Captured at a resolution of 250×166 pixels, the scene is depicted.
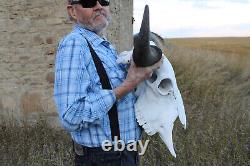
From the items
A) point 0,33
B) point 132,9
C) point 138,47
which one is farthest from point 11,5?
point 138,47

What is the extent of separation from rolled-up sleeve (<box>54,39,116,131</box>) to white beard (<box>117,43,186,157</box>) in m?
0.27

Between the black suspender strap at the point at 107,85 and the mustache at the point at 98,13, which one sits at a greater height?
the mustache at the point at 98,13

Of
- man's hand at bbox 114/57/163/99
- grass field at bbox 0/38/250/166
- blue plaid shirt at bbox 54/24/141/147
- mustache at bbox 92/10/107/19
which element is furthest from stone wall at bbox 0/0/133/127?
man's hand at bbox 114/57/163/99

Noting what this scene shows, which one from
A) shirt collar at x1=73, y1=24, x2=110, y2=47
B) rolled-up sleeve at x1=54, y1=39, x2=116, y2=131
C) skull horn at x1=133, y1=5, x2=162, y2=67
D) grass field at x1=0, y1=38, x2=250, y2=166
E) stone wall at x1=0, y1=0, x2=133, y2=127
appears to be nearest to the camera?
skull horn at x1=133, y1=5, x2=162, y2=67

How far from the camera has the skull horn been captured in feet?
6.84

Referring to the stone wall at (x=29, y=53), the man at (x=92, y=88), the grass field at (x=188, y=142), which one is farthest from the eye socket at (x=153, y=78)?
the stone wall at (x=29, y=53)

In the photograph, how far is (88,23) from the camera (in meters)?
2.45

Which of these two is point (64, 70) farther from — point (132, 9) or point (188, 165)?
point (132, 9)

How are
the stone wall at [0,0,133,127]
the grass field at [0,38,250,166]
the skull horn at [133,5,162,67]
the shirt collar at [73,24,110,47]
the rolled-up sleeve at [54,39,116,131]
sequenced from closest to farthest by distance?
1. the skull horn at [133,5,162,67]
2. the rolled-up sleeve at [54,39,116,131]
3. the shirt collar at [73,24,110,47]
4. the grass field at [0,38,250,166]
5. the stone wall at [0,0,133,127]

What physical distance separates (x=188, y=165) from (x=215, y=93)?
5.18 m

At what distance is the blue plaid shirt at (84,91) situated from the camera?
225cm

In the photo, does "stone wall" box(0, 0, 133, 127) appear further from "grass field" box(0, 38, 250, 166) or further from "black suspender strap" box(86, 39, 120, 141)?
"black suspender strap" box(86, 39, 120, 141)

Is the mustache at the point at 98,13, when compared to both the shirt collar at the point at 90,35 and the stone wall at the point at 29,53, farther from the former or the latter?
the stone wall at the point at 29,53

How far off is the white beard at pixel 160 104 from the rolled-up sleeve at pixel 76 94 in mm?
270
